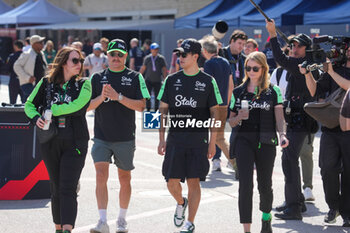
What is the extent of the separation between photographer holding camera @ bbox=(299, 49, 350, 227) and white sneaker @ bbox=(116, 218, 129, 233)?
2.11m

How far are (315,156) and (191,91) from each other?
18.9 feet

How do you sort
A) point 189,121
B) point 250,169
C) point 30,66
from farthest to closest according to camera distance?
point 30,66 → point 189,121 → point 250,169

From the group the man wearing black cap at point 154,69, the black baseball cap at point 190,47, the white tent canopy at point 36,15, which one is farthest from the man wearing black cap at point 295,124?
the white tent canopy at point 36,15

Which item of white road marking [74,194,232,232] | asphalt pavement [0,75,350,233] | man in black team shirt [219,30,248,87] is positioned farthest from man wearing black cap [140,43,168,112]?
white road marking [74,194,232,232]

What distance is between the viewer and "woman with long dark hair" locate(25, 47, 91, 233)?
599 centimetres

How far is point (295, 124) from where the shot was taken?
743 cm

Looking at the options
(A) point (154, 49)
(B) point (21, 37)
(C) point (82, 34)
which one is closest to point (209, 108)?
(A) point (154, 49)

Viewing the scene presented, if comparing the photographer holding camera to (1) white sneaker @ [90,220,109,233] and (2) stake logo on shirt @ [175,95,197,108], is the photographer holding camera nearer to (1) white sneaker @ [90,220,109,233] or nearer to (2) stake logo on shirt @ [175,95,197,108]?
(2) stake logo on shirt @ [175,95,197,108]

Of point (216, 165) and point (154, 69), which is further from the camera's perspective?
point (154, 69)

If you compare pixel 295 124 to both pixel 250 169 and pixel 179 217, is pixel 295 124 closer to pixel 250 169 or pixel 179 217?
pixel 250 169

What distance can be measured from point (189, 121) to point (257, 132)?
65 centimetres

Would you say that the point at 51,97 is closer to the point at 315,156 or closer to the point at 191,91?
the point at 191,91

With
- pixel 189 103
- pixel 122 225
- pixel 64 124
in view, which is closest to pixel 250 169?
pixel 189 103

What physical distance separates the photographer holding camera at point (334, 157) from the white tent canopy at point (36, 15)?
80.3ft
